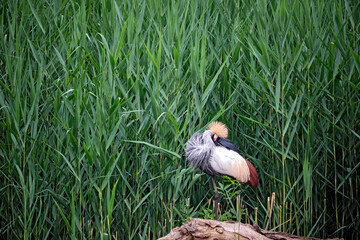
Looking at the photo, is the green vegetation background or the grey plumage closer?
the grey plumage

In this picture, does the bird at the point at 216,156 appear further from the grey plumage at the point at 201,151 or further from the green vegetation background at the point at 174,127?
the green vegetation background at the point at 174,127

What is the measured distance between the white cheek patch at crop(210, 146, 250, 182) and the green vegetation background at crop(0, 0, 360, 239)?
0.11 m

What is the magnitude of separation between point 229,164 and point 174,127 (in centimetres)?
44

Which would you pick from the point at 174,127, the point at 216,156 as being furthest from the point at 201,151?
the point at 174,127

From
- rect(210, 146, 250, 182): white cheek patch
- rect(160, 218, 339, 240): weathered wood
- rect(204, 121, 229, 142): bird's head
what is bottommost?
rect(160, 218, 339, 240): weathered wood

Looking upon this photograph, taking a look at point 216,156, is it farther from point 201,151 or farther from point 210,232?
point 210,232

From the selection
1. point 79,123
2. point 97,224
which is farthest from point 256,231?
point 79,123

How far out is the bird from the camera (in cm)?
305

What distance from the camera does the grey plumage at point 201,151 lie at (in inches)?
120

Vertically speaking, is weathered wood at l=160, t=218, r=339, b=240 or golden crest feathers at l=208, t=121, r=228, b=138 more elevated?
golden crest feathers at l=208, t=121, r=228, b=138

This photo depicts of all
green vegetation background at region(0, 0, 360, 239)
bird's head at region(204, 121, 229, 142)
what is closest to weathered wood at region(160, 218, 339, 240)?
green vegetation background at region(0, 0, 360, 239)

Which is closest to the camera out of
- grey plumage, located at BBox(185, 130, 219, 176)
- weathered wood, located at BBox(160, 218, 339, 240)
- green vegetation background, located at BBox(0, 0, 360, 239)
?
weathered wood, located at BBox(160, 218, 339, 240)

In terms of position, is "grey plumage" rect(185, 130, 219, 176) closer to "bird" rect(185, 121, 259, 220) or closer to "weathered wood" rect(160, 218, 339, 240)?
"bird" rect(185, 121, 259, 220)

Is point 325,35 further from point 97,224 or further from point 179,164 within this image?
point 97,224
